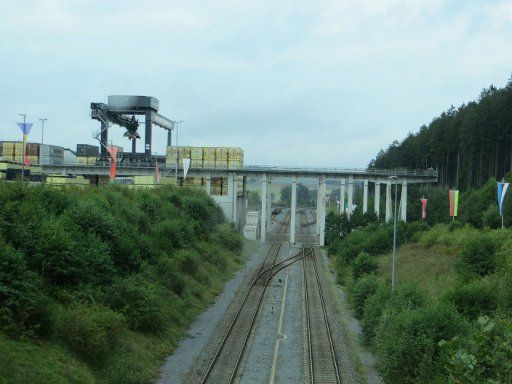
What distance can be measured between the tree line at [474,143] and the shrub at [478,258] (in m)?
36.6

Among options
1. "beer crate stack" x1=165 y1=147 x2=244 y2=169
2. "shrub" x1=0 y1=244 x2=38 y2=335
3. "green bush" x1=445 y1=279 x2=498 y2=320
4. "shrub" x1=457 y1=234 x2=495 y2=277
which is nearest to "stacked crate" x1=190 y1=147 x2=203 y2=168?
"beer crate stack" x1=165 y1=147 x2=244 y2=169

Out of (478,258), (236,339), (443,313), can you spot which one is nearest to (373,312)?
(236,339)

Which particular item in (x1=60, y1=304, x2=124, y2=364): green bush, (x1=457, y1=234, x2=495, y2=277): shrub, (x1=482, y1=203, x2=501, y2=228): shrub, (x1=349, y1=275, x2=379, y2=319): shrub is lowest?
(x1=349, y1=275, x2=379, y2=319): shrub

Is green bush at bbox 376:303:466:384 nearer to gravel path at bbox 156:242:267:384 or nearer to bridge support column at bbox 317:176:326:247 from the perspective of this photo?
gravel path at bbox 156:242:267:384

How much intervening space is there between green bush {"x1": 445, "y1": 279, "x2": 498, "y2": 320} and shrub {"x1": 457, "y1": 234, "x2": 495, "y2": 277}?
832cm

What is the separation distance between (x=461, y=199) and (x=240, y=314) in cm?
4556

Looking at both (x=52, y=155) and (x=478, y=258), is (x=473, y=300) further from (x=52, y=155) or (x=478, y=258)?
(x=52, y=155)

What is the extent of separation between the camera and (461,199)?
67.6m

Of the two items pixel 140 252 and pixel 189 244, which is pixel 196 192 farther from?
pixel 140 252

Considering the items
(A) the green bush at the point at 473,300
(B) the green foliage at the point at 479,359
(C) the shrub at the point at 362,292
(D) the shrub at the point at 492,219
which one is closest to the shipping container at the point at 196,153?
(D) the shrub at the point at 492,219

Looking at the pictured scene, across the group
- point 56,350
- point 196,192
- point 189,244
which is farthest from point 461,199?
point 56,350

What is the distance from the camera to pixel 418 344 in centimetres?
1784

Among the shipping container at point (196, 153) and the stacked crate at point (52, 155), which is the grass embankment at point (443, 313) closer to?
the shipping container at point (196, 153)

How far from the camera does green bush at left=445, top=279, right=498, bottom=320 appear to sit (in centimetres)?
2308
